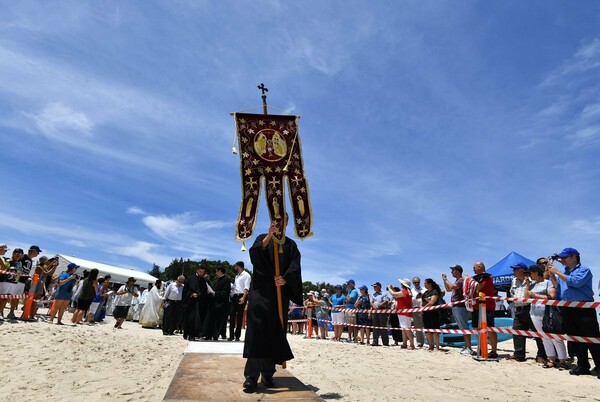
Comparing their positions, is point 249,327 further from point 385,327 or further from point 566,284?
point 385,327

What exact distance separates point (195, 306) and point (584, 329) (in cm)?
817

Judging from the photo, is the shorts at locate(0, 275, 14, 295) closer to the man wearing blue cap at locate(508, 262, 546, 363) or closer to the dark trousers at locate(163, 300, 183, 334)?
the dark trousers at locate(163, 300, 183, 334)

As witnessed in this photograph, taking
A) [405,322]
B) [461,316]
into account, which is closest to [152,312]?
[405,322]

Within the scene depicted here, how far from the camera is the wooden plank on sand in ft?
11.5

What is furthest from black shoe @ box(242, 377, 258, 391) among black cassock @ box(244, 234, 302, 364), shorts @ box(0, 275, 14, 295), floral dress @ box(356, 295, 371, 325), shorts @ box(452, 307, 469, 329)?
shorts @ box(0, 275, 14, 295)

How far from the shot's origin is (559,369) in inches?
251

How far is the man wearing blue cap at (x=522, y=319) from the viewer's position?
714 centimetres

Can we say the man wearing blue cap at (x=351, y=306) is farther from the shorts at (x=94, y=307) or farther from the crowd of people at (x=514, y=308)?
the shorts at (x=94, y=307)

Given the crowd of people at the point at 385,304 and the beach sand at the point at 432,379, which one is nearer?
the beach sand at the point at 432,379

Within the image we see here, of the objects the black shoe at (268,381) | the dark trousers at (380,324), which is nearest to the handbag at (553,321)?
the dark trousers at (380,324)

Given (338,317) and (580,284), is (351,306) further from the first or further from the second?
(580,284)

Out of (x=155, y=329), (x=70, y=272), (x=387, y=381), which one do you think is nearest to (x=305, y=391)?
(x=387, y=381)

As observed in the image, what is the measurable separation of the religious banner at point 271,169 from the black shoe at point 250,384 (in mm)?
2270

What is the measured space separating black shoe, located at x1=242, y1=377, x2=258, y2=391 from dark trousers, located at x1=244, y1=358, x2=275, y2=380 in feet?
0.16
